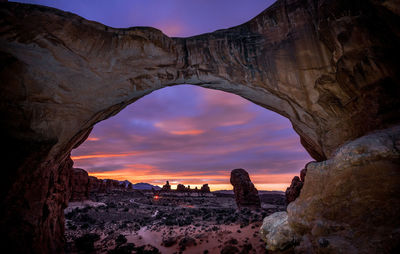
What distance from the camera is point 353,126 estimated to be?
5711 mm

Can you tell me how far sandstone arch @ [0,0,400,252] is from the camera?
4.97 meters

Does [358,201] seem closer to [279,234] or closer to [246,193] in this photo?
[279,234]

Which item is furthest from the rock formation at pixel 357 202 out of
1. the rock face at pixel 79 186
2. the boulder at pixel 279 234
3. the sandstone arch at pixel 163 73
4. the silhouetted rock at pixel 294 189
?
the rock face at pixel 79 186

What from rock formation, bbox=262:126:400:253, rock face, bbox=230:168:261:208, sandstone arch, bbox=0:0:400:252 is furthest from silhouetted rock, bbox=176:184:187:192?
rock formation, bbox=262:126:400:253

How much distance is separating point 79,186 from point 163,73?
32.8m

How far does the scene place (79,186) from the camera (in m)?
31.6

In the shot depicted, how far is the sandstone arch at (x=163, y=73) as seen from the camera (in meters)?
4.97

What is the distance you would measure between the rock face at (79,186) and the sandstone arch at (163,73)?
26927 millimetres

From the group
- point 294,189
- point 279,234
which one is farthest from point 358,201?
point 294,189

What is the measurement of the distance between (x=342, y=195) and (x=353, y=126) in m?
2.53

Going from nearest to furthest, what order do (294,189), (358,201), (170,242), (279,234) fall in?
(358,201), (279,234), (170,242), (294,189)

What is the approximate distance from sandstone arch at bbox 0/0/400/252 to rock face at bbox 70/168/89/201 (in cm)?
2693

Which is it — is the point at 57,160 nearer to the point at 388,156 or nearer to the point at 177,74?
the point at 177,74

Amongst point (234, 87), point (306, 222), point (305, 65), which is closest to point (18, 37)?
point (234, 87)
